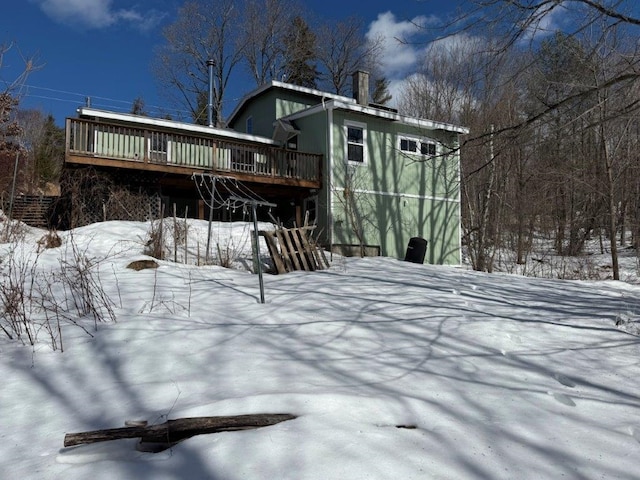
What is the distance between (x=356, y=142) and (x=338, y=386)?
14.0 m

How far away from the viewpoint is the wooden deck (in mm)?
12523

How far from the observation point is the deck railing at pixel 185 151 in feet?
41.4

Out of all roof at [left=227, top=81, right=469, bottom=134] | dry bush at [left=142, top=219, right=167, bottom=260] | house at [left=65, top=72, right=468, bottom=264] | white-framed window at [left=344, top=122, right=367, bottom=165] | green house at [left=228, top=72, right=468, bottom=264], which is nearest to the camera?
dry bush at [left=142, top=219, right=167, bottom=260]

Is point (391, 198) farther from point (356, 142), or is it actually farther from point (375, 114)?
point (375, 114)

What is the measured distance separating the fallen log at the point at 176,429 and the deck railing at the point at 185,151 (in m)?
11.6

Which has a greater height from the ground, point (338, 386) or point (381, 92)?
point (381, 92)

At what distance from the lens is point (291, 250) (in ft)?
29.0

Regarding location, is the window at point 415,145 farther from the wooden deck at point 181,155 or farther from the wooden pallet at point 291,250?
the wooden pallet at point 291,250

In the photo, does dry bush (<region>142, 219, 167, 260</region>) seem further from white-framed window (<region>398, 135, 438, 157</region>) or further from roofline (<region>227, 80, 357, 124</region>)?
white-framed window (<region>398, 135, 438, 157</region>)

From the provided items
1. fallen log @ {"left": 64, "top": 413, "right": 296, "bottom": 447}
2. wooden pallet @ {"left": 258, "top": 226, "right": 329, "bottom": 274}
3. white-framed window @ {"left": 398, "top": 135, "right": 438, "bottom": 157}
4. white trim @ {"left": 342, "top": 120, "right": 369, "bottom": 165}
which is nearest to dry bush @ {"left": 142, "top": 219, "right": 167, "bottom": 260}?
wooden pallet @ {"left": 258, "top": 226, "right": 329, "bottom": 274}

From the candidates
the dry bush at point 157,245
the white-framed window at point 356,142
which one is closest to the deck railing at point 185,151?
the white-framed window at point 356,142

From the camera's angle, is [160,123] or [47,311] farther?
[160,123]

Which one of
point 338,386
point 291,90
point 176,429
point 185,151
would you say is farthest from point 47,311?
point 291,90

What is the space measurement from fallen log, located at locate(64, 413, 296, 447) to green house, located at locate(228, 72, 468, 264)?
11402 mm
